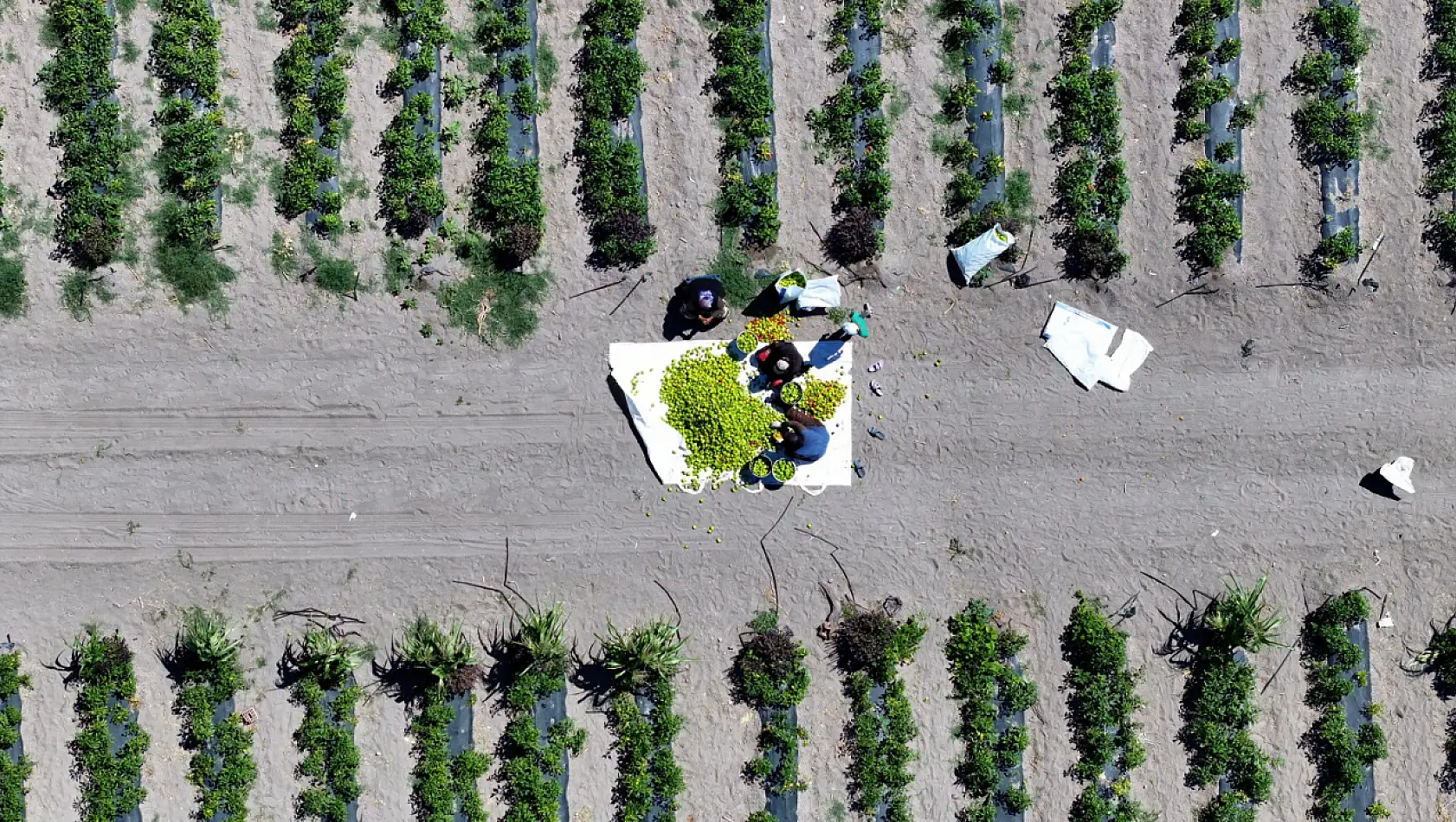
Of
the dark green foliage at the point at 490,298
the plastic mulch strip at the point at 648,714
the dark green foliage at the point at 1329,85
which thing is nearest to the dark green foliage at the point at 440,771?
the plastic mulch strip at the point at 648,714

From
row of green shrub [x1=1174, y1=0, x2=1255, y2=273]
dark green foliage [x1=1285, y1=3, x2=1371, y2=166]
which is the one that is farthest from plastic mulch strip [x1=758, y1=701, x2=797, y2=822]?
dark green foliage [x1=1285, y1=3, x2=1371, y2=166]

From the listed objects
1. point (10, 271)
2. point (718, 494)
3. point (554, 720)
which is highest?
point (10, 271)

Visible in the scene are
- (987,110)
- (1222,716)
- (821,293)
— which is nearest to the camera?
(1222,716)

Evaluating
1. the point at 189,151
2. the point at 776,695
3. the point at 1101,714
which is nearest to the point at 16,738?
Result: the point at 189,151

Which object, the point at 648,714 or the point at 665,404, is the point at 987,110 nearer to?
the point at 665,404

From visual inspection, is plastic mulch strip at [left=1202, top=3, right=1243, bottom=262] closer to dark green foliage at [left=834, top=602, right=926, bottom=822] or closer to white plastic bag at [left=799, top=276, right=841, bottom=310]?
white plastic bag at [left=799, top=276, right=841, bottom=310]

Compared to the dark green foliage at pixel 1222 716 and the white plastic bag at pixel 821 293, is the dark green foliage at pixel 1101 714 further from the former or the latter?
the white plastic bag at pixel 821 293
